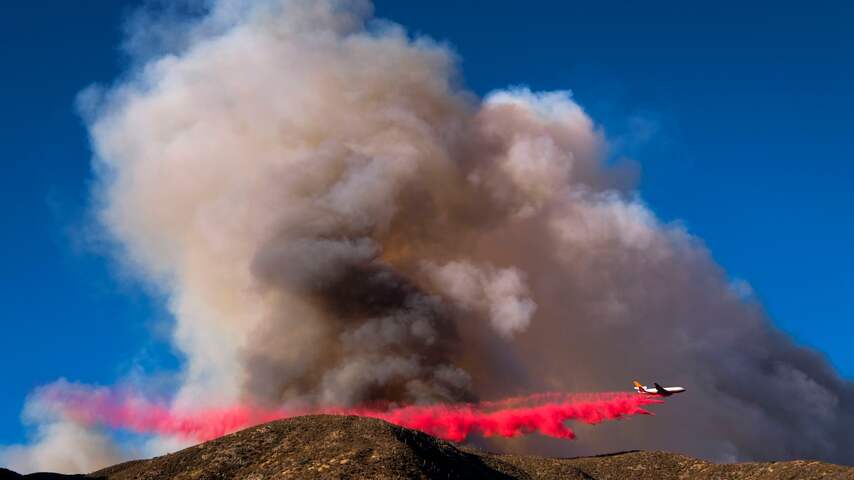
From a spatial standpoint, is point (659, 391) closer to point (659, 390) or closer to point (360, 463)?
point (659, 390)

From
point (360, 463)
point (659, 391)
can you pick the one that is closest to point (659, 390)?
point (659, 391)

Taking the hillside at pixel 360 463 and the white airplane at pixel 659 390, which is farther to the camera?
the white airplane at pixel 659 390

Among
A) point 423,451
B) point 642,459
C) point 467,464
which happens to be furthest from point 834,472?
point 423,451

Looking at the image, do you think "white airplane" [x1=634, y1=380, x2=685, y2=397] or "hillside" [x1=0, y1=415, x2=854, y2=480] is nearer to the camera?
"hillside" [x1=0, y1=415, x2=854, y2=480]

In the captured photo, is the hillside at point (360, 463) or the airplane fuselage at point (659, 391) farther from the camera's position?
the airplane fuselage at point (659, 391)

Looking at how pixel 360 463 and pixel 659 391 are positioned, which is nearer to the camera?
pixel 360 463

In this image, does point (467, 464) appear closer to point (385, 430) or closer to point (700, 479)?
point (385, 430)

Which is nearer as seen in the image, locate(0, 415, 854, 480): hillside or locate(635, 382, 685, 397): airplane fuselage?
locate(0, 415, 854, 480): hillside

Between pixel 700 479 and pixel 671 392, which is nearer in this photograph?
pixel 700 479

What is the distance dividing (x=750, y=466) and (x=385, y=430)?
203ft

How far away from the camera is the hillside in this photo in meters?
95.8

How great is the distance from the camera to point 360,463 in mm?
95125

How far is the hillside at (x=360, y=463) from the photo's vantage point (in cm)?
9581

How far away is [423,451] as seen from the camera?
344 ft
